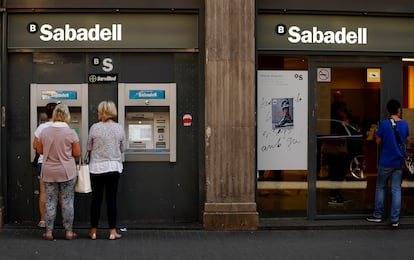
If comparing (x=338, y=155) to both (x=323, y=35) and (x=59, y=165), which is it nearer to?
(x=323, y=35)

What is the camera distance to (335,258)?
7949 millimetres

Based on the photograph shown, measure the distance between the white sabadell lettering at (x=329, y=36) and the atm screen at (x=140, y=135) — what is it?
2.47m

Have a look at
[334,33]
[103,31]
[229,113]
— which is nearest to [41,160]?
[103,31]

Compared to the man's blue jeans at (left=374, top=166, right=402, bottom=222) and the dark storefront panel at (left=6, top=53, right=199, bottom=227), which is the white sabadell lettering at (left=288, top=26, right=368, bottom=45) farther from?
the man's blue jeans at (left=374, top=166, right=402, bottom=222)

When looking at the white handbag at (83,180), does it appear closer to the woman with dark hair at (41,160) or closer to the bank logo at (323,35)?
the woman with dark hair at (41,160)

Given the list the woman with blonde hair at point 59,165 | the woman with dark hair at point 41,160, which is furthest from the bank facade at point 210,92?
the woman with blonde hair at point 59,165

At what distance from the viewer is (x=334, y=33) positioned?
390 inches

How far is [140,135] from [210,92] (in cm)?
125

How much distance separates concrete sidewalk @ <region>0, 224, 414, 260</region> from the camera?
799cm

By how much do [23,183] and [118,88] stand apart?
193 centimetres

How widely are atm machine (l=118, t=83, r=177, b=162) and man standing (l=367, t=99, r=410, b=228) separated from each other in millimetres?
3001

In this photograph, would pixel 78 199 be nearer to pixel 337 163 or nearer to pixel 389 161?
pixel 337 163

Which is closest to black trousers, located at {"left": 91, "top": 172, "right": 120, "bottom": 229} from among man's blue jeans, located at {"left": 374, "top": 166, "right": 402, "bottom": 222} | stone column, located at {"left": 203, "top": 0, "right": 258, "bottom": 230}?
stone column, located at {"left": 203, "top": 0, "right": 258, "bottom": 230}

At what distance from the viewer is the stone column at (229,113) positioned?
9.35 metres
